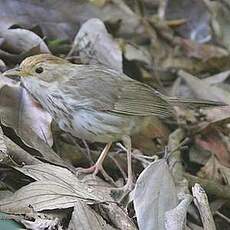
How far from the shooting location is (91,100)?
396 centimetres

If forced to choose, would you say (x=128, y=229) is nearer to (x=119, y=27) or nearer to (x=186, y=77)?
(x=186, y=77)

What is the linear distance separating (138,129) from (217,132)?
0.83 m

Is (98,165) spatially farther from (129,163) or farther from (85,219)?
(85,219)

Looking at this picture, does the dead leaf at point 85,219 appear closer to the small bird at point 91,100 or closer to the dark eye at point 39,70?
the small bird at point 91,100

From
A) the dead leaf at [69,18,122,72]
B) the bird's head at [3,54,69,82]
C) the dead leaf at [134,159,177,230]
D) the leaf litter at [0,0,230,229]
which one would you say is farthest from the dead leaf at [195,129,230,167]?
the bird's head at [3,54,69,82]

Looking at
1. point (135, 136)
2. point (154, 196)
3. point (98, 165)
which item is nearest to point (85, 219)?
point (154, 196)

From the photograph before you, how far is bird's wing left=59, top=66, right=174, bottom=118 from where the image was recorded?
3961 millimetres

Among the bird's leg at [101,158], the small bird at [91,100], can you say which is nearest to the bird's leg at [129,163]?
the small bird at [91,100]

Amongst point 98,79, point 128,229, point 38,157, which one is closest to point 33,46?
point 98,79

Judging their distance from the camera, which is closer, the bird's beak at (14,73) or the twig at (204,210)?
the twig at (204,210)

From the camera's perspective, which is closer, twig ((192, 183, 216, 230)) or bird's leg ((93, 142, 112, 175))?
twig ((192, 183, 216, 230))

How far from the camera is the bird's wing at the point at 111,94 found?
3961 mm

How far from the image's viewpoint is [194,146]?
4672 millimetres

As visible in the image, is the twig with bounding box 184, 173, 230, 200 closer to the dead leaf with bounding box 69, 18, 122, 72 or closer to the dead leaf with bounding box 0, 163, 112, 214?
the dead leaf with bounding box 0, 163, 112, 214
